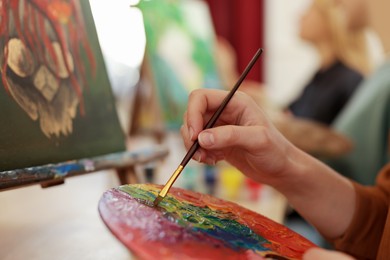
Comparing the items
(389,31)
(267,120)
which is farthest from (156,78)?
(267,120)

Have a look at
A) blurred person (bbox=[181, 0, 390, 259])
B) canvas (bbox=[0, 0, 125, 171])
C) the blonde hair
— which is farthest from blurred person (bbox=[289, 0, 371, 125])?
canvas (bbox=[0, 0, 125, 171])

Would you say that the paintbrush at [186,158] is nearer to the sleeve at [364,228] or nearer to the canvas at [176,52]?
the sleeve at [364,228]

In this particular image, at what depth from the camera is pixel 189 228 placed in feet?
1.86

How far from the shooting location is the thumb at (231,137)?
670 mm

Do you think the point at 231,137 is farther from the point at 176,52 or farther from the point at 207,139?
the point at 176,52

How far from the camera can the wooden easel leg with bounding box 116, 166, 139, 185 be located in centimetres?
95

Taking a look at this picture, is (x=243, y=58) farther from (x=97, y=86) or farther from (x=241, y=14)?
(x=97, y=86)

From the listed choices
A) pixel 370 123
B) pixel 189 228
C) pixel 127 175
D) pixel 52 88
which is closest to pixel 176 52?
pixel 370 123

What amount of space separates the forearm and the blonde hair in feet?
6.26

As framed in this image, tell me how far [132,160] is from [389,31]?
4.77 feet

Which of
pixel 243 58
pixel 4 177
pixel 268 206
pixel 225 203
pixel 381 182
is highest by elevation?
pixel 4 177

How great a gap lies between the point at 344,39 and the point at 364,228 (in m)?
2.02

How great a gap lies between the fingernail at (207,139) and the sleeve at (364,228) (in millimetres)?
387

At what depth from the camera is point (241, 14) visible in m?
4.74
